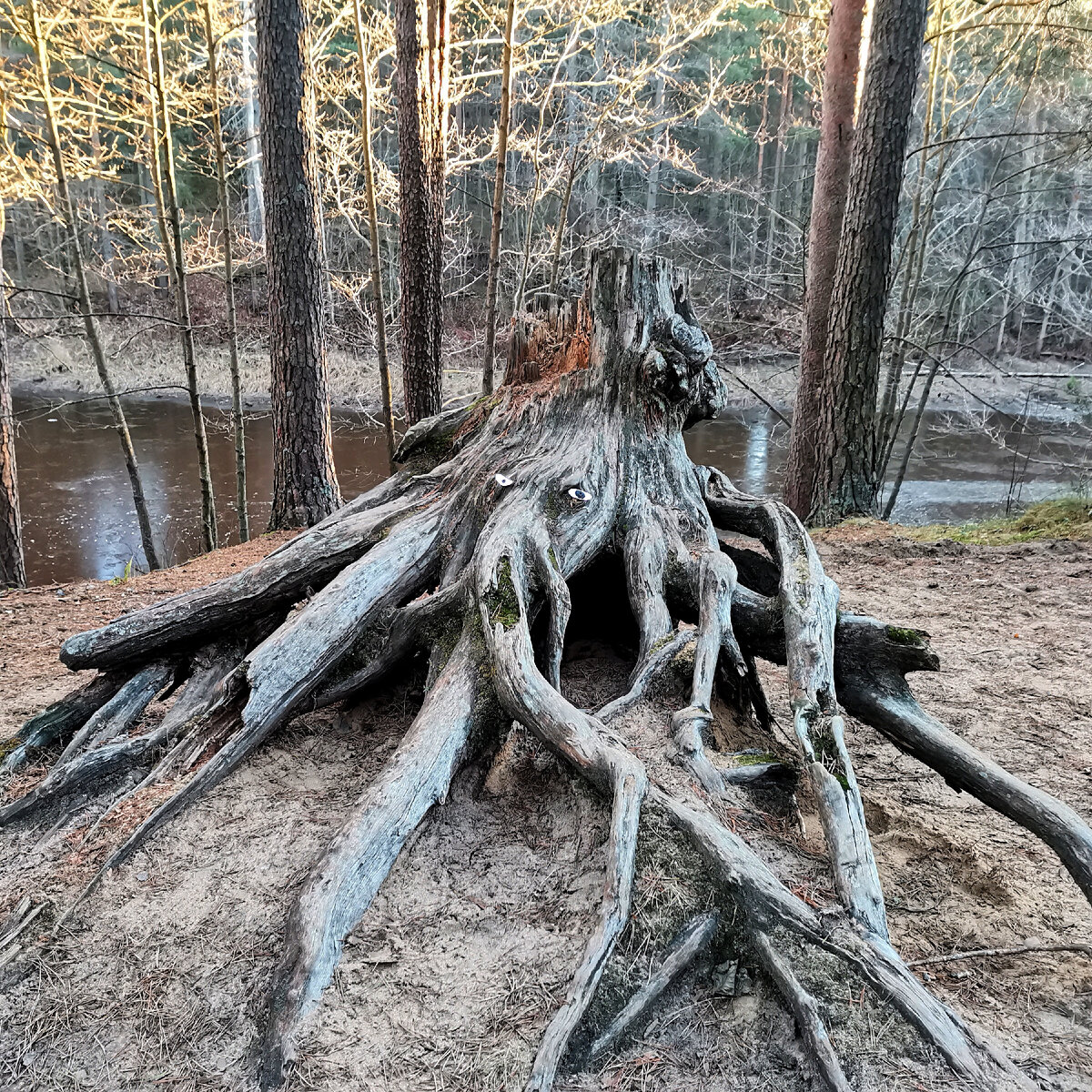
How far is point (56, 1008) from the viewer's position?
1.87 meters

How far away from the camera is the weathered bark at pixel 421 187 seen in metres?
8.86

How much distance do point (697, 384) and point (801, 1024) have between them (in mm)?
2995

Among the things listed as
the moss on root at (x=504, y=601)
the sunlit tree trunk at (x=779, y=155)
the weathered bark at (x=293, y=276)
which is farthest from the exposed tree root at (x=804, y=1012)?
the sunlit tree trunk at (x=779, y=155)

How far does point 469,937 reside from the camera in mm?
2037

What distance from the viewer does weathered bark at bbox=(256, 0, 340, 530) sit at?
7.95m

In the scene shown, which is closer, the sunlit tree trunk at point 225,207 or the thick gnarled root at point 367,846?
the thick gnarled root at point 367,846

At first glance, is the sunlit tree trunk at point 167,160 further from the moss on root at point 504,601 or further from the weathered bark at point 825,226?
the weathered bark at point 825,226

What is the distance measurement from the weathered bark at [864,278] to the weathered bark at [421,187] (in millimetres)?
4455

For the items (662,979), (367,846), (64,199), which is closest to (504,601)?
(367,846)

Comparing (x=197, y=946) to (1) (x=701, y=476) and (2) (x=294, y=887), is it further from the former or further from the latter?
(1) (x=701, y=476)

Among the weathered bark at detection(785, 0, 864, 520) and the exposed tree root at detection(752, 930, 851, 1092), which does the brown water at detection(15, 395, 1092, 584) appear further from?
the exposed tree root at detection(752, 930, 851, 1092)

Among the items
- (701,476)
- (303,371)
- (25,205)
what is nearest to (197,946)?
(701,476)

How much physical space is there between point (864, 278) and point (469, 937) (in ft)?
25.4

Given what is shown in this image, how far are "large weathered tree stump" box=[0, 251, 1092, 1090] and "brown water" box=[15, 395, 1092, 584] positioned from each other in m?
7.89
